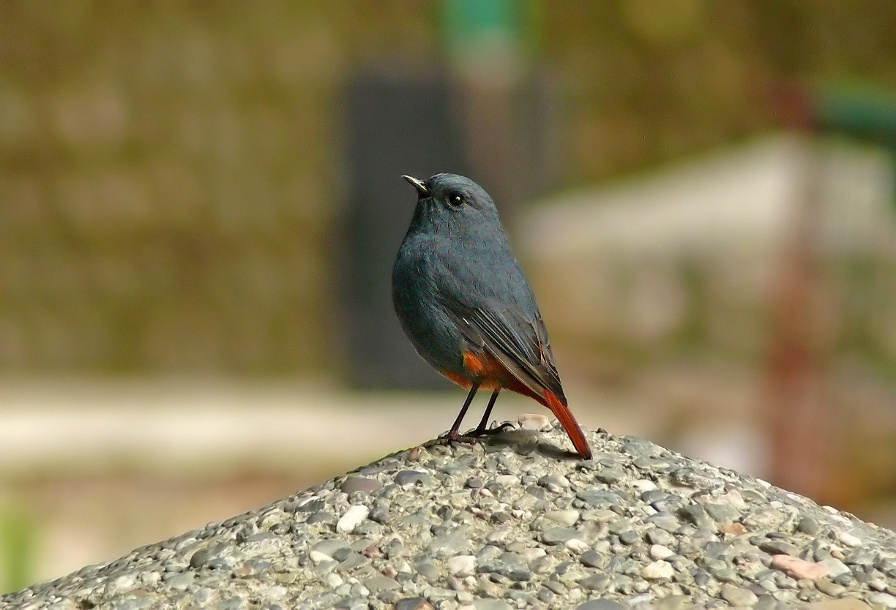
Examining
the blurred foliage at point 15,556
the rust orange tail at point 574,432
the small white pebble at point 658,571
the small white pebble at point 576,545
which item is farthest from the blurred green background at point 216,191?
the small white pebble at point 658,571

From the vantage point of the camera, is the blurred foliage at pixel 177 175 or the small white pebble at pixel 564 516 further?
the blurred foliage at pixel 177 175

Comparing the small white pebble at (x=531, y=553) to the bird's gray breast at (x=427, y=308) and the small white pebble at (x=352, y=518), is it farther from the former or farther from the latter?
the bird's gray breast at (x=427, y=308)

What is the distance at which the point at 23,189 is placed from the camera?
34.1ft

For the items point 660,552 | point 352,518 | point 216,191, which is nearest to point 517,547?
point 660,552

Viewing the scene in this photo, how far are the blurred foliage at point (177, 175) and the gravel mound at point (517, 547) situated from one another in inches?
250

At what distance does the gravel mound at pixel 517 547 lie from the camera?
137 inches

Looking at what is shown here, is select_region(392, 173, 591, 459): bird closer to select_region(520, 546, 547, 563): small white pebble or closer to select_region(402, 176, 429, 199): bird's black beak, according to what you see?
select_region(402, 176, 429, 199): bird's black beak

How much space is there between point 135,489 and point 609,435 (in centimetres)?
526

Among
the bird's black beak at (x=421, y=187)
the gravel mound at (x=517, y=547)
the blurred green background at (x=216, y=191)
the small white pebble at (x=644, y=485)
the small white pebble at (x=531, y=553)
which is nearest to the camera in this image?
the gravel mound at (x=517, y=547)

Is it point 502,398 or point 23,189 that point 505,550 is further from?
point 23,189

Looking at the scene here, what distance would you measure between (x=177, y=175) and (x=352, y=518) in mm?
7006

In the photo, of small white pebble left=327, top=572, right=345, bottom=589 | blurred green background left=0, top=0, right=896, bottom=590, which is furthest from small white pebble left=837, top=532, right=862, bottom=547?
blurred green background left=0, top=0, right=896, bottom=590

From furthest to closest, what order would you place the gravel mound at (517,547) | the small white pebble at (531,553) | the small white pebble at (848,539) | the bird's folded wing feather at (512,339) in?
the bird's folded wing feather at (512,339)
the small white pebble at (848,539)
the small white pebble at (531,553)
the gravel mound at (517,547)

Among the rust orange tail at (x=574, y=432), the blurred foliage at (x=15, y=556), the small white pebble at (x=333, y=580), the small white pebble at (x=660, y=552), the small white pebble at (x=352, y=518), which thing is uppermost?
the rust orange tail at (x=574, y=432)
